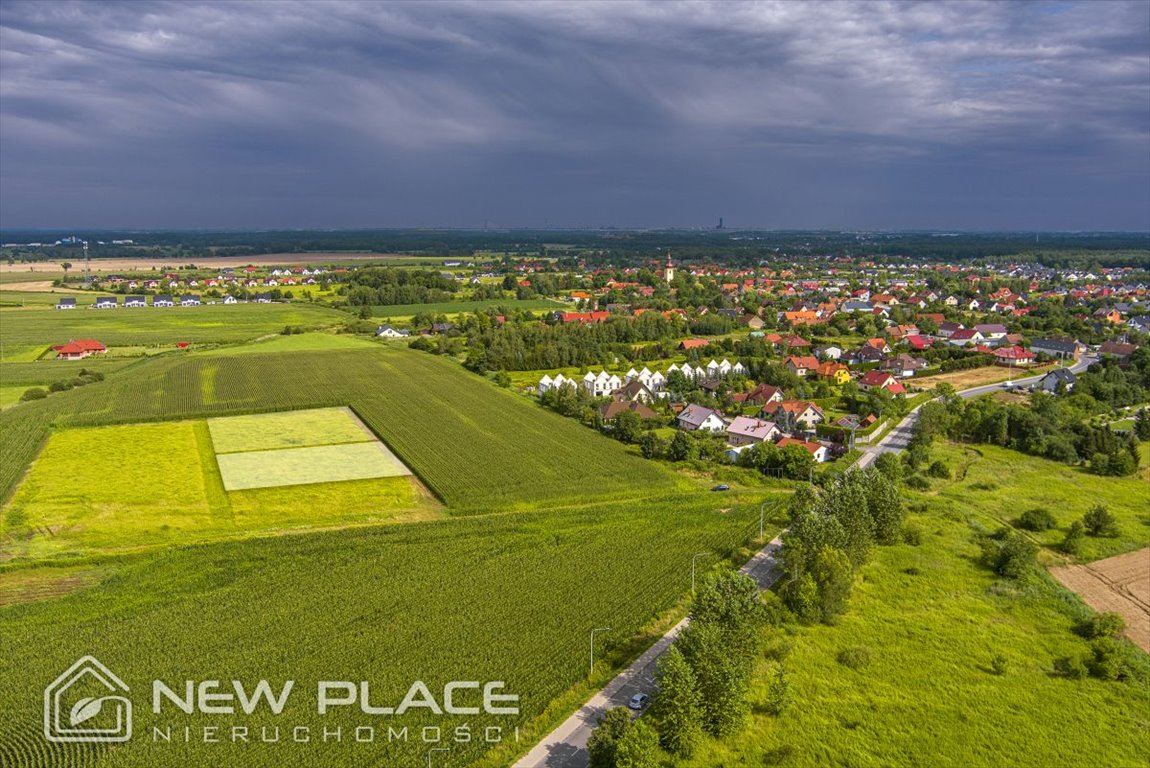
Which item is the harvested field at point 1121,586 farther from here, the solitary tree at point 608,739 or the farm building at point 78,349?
the farm building at point 78,349

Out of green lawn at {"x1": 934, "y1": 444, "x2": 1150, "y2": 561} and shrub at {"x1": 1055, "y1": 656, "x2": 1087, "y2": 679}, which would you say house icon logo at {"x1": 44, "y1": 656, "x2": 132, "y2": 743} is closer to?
shrub at {"x1": 1055, "y1": 656, "x2": 1087, "y2": 679}

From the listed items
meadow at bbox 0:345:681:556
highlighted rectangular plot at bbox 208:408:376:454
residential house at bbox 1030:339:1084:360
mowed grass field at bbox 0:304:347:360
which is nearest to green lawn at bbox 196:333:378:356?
meadow at bbox 0:345:681:556

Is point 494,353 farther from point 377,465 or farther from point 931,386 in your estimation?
point 931,386

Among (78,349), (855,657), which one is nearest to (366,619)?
(855,657)

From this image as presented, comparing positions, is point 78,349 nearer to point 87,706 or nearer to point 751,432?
point 87,706

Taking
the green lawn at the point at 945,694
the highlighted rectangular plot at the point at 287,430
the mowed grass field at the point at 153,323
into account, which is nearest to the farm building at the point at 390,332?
the mowed grass field at the point at 153,323

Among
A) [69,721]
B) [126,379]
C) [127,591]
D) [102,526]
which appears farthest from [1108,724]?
[126,379]
